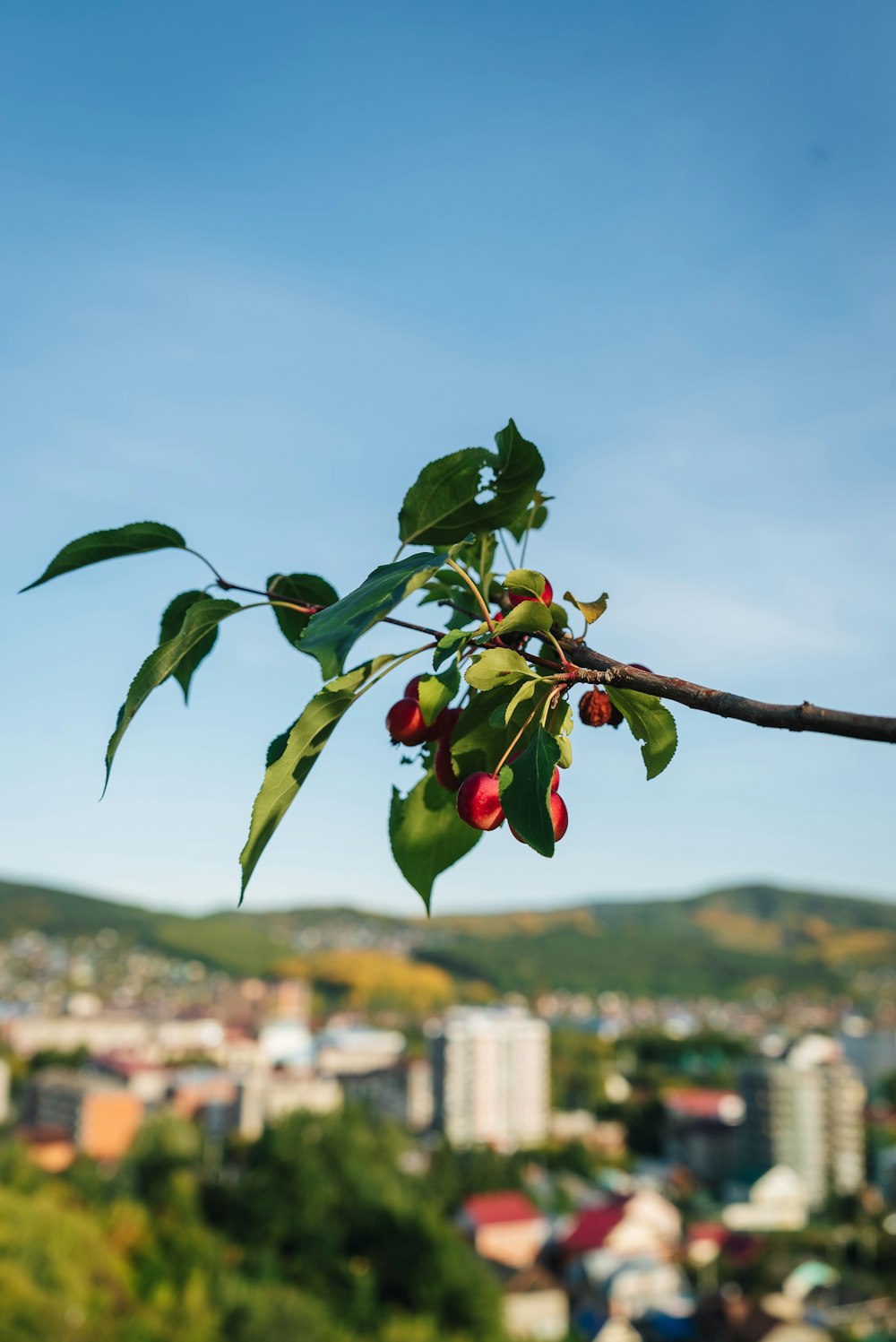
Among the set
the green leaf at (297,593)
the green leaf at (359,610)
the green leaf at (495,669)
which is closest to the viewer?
the green leaf at (359,610)

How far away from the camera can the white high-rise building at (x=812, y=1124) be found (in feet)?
89.7

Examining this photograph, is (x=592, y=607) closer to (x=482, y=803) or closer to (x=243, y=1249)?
(x=482, y=803)

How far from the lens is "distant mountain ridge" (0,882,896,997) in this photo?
64.2 meters

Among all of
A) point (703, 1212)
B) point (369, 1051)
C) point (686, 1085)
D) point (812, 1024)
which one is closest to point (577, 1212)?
point (703, 1212)

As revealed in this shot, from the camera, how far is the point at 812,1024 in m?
53.2

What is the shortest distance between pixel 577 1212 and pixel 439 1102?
11.1m

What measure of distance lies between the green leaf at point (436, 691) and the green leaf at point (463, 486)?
0.22ft

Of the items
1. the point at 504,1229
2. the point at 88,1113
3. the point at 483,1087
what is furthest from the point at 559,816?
the point at 483,1087

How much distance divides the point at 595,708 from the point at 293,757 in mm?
150

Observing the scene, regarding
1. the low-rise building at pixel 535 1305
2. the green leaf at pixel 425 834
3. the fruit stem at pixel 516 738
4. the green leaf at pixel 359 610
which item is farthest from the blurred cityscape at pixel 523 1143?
the green leaf at pixel 359 610

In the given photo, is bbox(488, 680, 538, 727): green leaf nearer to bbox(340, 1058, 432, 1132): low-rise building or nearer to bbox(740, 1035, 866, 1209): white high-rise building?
bbox(740, 1035, 866, 1209): white high-rise building

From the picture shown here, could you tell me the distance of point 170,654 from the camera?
0.52 meters

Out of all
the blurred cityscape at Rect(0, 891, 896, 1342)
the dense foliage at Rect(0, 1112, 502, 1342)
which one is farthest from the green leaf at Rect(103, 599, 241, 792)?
the blurred cityscape at Rect(0, 891, 896, 1342)

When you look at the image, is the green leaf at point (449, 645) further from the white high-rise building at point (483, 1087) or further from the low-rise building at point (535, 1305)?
the white high-rise building at point (483, 1087)
